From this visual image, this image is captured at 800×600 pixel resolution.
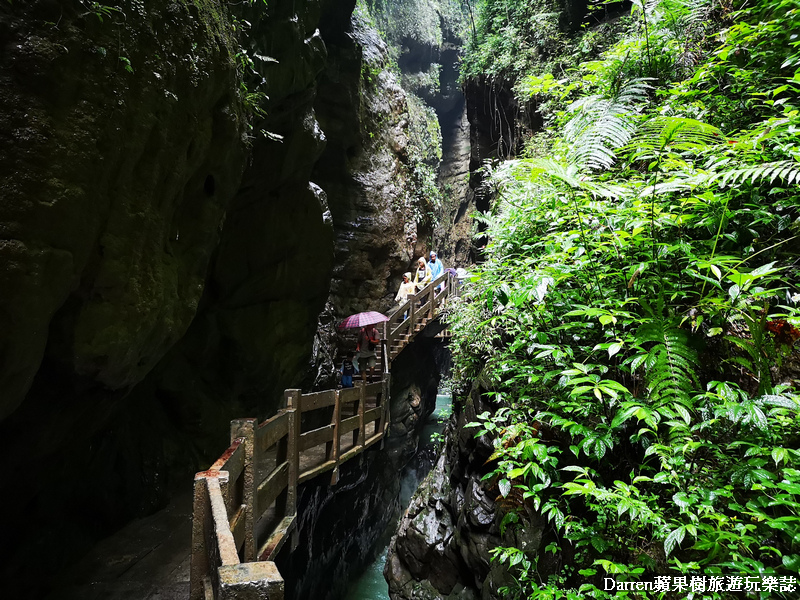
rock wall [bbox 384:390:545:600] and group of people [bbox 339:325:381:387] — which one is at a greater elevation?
group of people [bbox 339:325:381:387]

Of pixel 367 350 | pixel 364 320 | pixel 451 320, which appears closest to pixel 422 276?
pixel 364 320

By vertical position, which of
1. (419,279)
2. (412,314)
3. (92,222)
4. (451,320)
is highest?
(419,279)

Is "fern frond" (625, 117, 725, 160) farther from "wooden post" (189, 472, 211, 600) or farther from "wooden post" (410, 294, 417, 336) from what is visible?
"wooden post" (410, 294, 417, 336)

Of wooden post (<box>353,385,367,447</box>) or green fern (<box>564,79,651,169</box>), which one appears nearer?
green fern (<box>564,79,651,169</box>)

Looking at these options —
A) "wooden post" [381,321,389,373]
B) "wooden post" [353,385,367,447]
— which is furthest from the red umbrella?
"wooden post" [353,385,367,447]

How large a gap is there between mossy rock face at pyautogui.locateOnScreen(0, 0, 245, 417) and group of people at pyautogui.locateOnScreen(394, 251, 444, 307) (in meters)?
7.90

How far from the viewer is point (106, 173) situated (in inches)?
146

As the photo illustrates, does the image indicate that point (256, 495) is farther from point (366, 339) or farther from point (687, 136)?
point (366, 339)

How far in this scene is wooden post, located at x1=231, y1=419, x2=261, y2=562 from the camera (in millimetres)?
3494

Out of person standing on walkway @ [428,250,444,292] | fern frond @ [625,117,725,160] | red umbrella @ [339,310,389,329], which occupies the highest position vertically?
person standing on walkway @ [428,250,444,292]

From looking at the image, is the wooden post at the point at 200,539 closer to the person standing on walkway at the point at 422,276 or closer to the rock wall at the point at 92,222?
the rock wall at the point at 92,222

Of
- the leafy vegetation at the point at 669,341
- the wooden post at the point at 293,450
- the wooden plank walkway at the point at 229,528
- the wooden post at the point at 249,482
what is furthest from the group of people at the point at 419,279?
the wooden post at the point at 249,482

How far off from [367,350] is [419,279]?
3905 mm

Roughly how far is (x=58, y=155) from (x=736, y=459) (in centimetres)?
490
